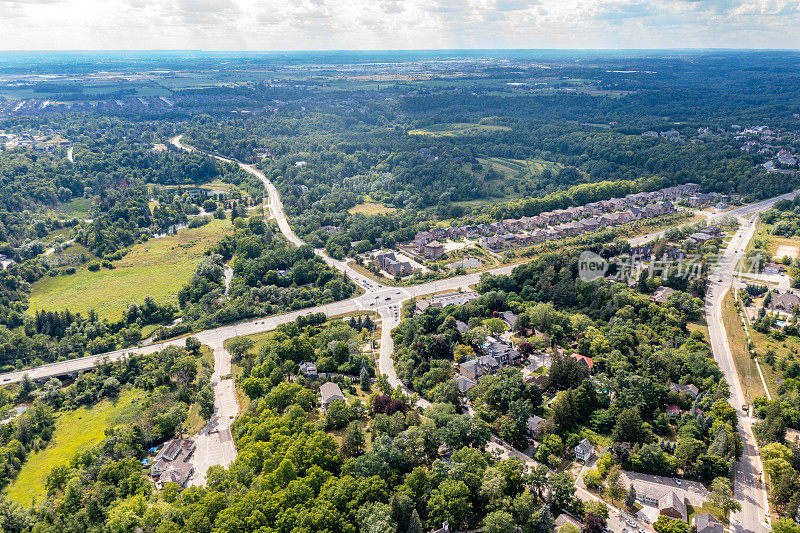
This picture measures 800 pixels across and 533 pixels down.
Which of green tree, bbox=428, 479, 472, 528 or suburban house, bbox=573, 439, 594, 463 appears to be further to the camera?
suburban house, bbox=573, 439, 594, 463

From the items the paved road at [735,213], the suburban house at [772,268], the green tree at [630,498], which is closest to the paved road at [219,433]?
the green tree at [630,498]

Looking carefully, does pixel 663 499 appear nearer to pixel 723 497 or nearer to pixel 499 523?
pixel 723 497

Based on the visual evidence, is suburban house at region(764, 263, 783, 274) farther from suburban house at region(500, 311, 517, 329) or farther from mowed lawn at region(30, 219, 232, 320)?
mowed lawn at region(30, 219, 232, 320)

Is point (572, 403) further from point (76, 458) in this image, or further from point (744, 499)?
point (76, 458)

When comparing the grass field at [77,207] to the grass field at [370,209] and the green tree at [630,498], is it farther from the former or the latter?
the green tree at [630,498]

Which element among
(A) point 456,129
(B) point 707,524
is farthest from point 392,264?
(A) point 456,129

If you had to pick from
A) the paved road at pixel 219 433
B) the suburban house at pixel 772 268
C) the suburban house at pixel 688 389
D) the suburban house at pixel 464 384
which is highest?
the suburban house at pixel 772 268

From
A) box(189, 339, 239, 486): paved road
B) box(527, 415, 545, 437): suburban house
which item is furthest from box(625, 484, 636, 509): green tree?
box(189, 339, 239, 486): paved road
